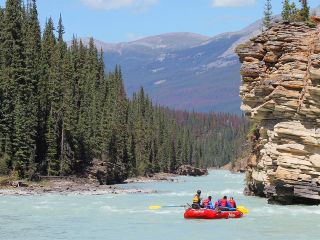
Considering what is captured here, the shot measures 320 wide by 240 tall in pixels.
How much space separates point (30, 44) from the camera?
10162 centimetres

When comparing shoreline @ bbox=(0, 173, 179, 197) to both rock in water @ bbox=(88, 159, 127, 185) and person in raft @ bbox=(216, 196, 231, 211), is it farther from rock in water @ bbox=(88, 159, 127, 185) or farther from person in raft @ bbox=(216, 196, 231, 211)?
person in raft @ bbox=(216, 196, 231, 211)

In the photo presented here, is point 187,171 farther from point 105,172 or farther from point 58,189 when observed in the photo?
point 58,189

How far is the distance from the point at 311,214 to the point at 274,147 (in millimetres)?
9611

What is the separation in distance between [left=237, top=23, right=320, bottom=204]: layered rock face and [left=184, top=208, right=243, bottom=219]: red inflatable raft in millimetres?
6771

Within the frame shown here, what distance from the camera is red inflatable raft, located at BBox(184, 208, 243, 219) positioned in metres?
47.4

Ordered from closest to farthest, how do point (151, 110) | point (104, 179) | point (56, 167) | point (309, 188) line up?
point (309, 188)
point (56, 167)
point (104, 179)
point (151, 110)

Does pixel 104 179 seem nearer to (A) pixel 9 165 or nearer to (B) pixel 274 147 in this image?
(A) pixel 9 165

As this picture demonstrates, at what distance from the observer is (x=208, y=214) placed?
157ft

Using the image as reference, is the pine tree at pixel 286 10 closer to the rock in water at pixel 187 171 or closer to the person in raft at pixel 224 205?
the person in raft at pixel 224 205

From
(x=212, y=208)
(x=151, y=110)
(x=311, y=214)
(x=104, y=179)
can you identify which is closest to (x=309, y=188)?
(x=311, y=214)

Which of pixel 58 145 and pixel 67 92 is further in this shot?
pixel 67 92

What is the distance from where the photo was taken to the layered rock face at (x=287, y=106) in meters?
52.0

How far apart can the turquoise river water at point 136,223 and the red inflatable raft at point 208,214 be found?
2.36ft

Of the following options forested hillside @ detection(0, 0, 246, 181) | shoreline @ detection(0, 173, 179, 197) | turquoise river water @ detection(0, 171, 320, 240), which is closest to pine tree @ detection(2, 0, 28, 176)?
forested hillside @ detection(0, 0, 246, 181)
